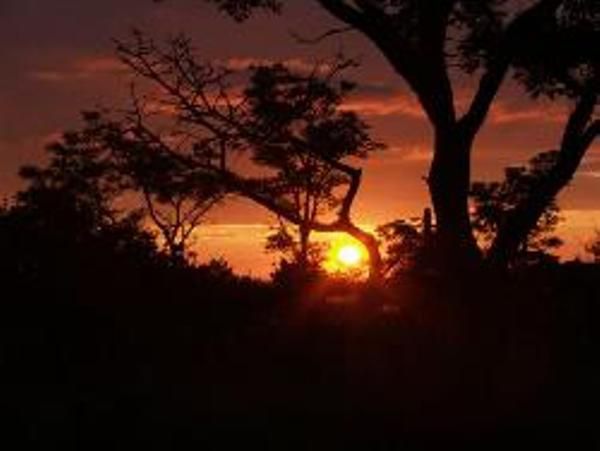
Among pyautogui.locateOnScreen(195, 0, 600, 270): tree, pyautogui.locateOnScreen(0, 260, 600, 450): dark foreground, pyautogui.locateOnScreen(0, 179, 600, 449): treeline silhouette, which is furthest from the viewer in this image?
pyautogui.locateOnScreen(195, 0, 600, 270): tree

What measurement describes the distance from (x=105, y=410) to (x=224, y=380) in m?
3.28

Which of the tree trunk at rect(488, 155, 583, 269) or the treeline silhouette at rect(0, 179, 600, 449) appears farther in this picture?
the tree trunk at rect(488, 155, 583, 269)

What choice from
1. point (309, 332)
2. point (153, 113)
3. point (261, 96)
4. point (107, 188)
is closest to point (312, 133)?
point (261, 96)

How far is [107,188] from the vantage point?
218ft

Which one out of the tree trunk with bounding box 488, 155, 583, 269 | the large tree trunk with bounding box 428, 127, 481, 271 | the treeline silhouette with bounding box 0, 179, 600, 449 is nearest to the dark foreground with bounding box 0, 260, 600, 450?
the treeline silhouette with bounding box 0, 179, 600, 449

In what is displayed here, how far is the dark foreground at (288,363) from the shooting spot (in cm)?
1236

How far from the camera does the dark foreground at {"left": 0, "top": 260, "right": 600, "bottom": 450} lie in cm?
1236

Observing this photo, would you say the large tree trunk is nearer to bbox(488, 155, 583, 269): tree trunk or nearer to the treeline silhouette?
bbox(488, 155, 583, 269): tree trunk

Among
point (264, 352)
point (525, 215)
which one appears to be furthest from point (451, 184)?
point (264, 352)

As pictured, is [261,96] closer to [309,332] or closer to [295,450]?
[309,332]

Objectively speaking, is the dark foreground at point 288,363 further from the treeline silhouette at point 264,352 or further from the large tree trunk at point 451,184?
the large tree trunk at point 451,184

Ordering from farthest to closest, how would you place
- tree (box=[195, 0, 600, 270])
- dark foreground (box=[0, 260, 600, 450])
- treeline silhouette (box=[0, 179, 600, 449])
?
tree (box=[195, 0, 600, 270]) < treeline silhouette (box=[0, 179, 600, 449]) < dark foreground (box=[0, 260, 600, 450])

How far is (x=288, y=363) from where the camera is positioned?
16844 millimetres

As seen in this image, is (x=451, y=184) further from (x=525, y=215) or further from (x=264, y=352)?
(x=264, y=352)
